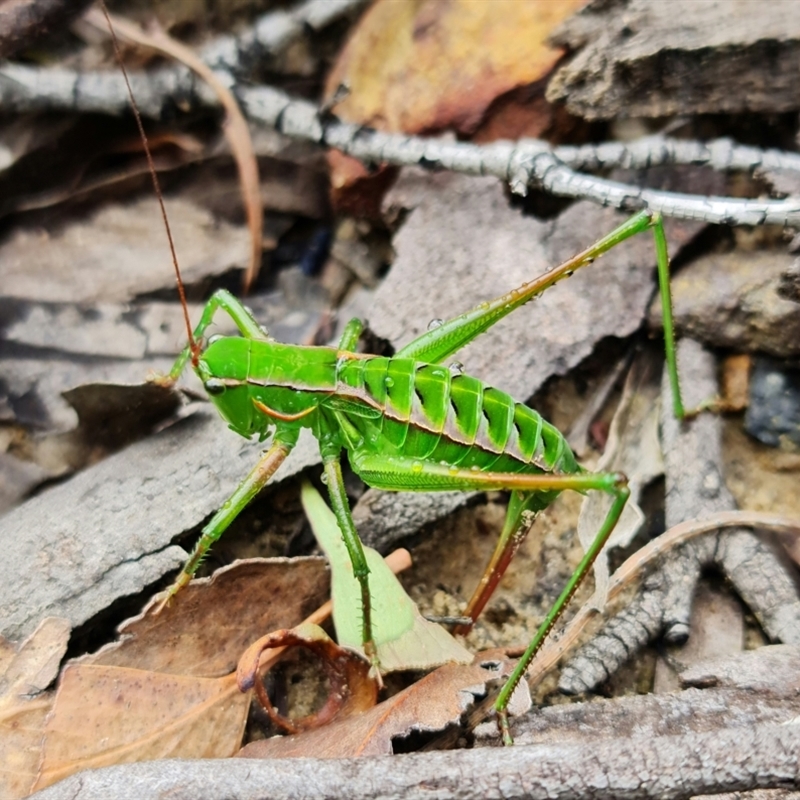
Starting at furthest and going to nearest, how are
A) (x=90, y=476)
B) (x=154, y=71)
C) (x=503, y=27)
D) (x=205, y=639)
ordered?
(x=154, y=71) < (x=503, y=27) < (x=90, y=476) < (x=205, y=639)

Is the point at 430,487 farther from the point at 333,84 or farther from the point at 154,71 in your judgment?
the point at 154,71

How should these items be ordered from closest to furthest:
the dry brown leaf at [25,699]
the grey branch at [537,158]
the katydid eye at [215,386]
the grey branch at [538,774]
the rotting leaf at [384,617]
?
the grey branch at [538,774] < the dry brown leaf at [25,699] < the rotting leaf at [384,617] < the katydid eye at [215,386] < the grey branch at [537,158]

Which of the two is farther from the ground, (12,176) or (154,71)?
(154,71)

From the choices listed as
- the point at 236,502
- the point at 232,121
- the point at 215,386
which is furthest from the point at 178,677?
the point at 232,121

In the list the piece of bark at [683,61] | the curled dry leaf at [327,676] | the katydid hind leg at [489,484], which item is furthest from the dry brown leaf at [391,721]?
the piece of bark at [683,61]

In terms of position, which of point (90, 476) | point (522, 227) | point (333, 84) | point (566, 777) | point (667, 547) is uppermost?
point (333, 84)

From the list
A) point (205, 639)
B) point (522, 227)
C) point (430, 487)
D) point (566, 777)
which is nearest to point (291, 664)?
point (205, 639)

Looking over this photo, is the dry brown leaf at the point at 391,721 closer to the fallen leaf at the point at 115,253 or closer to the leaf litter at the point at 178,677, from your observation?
the leaf litter at the point at 178,677
